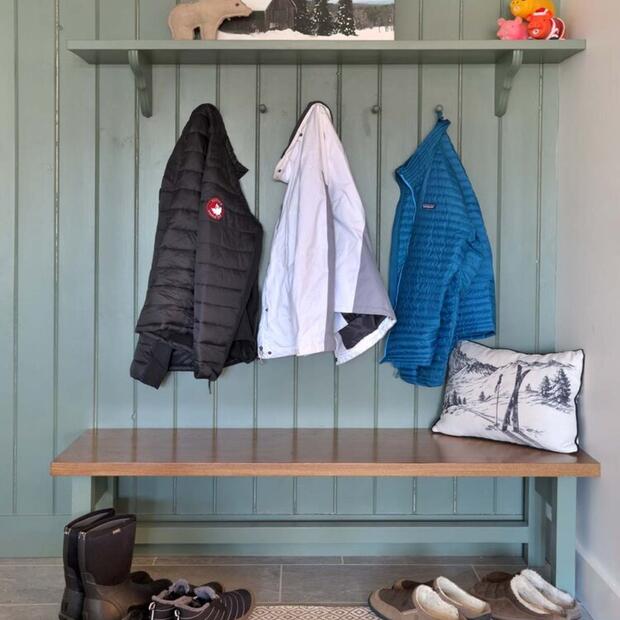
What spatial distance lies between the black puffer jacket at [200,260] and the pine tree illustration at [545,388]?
972 millimetres

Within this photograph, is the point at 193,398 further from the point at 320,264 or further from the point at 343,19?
the point at 343,19

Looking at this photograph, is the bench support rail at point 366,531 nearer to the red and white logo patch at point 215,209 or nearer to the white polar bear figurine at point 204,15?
the red and white logo patch at point 215,209

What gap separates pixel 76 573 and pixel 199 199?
1.18 metres

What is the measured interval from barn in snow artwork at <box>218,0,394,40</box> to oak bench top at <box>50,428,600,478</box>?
134 centimetres

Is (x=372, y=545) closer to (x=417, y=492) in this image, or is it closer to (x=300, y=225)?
(x=417, y=492)

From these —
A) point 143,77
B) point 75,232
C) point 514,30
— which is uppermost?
point 514,30

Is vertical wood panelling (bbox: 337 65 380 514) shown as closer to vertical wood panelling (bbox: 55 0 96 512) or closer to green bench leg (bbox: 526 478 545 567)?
green bench leg (bbox: 526 478 545 567)

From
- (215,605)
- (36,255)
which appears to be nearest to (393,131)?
(36,255)

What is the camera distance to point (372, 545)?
8.93 feet

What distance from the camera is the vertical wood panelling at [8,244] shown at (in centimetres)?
262

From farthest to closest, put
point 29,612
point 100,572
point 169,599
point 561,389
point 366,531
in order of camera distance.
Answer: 1. point 366,531
2. point 561,389
3. point 29,612
4. point 169,599
5. point 100,572

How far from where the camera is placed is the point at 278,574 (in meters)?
2.56

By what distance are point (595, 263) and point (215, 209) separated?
120cm

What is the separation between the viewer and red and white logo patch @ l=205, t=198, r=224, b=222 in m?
2.43
